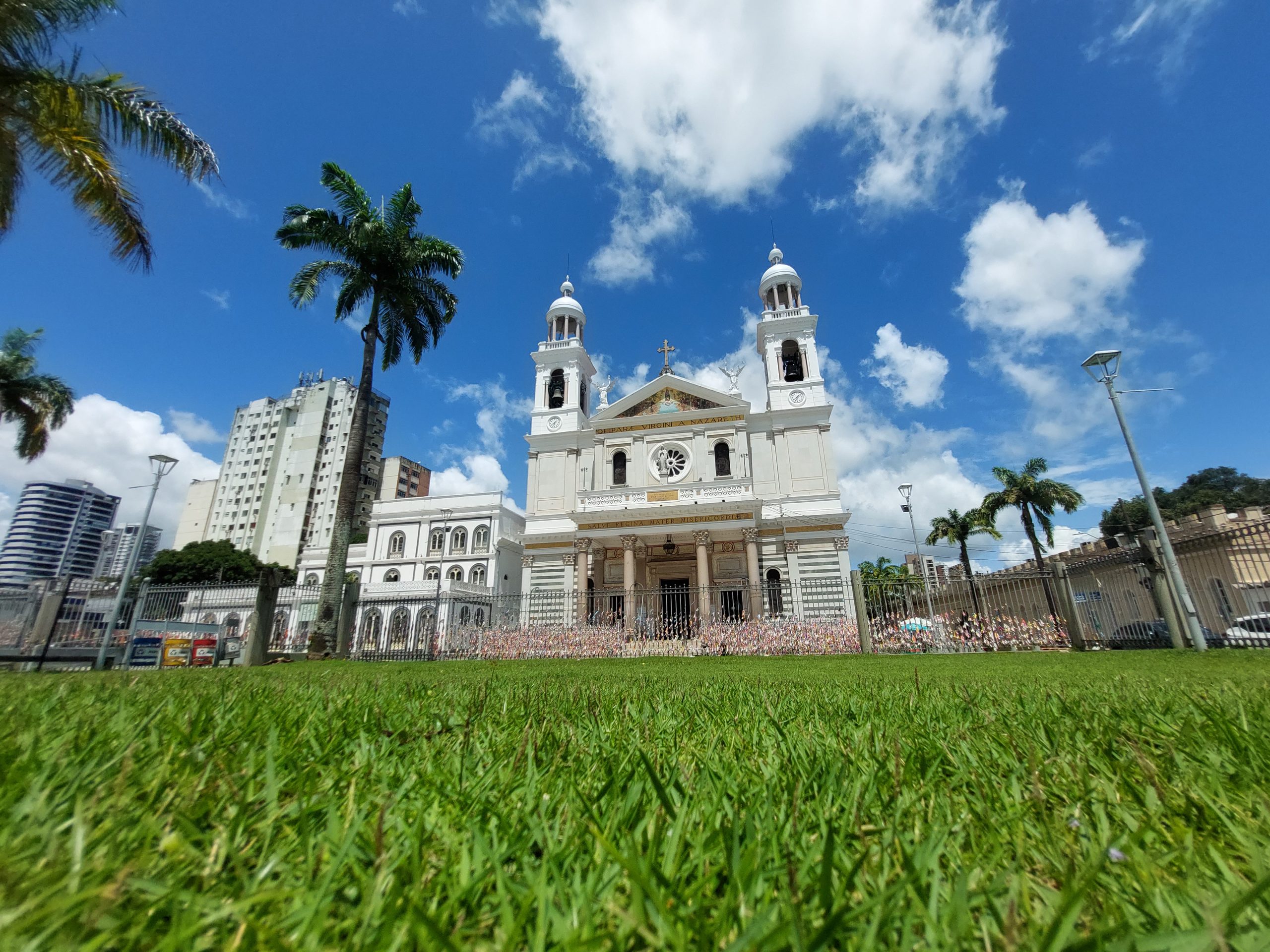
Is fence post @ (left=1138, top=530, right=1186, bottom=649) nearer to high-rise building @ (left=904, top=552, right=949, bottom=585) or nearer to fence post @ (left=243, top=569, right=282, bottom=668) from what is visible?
high-rise building @ (left=904, top=552, right=949, bottom=585)

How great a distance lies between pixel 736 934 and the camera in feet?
2.07

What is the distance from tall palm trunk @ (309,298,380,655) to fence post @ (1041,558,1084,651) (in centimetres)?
1465

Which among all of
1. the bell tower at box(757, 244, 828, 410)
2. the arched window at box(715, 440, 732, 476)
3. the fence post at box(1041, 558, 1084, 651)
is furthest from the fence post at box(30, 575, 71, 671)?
the bell tower at box(757, 244, 828, 410)

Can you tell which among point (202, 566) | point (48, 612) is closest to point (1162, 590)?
point (48, 612)

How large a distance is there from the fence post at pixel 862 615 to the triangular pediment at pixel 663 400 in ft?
54.8

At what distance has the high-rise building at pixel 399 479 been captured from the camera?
65.2 metres

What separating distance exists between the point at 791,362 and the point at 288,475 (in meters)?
61.3

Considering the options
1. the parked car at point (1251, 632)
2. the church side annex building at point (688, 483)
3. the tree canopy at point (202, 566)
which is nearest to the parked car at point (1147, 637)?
the parked car at point (1251, 632)

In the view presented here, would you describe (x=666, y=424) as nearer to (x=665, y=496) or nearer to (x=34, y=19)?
(x=665, y=496)

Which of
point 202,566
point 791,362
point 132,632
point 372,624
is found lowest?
point 132,632

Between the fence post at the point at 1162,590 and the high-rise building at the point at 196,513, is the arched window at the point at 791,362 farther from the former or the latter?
the high-rise building at the point at 196,513

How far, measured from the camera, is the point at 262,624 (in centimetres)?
1012

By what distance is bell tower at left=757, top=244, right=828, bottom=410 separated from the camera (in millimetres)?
26094

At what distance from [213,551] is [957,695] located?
180ft
